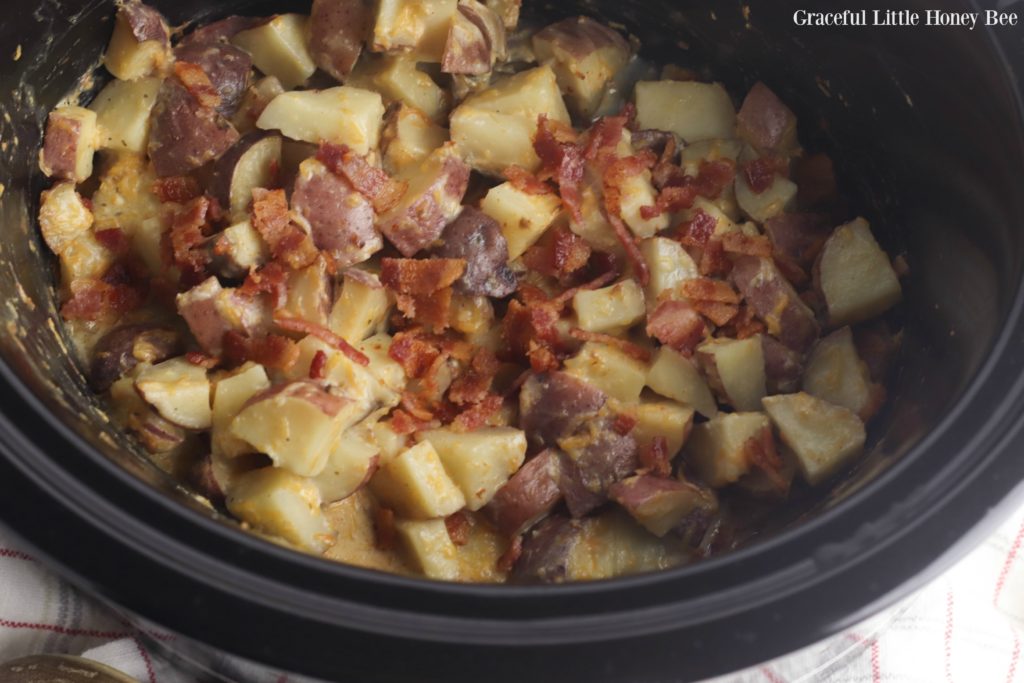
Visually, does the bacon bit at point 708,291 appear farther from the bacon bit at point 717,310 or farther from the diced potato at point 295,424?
the diced potato at point 295,424

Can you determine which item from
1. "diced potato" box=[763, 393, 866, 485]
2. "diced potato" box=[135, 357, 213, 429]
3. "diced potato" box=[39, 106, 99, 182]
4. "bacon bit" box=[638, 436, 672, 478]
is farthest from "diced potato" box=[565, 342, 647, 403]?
"diced potato" box=[39, 106, 99, 182]

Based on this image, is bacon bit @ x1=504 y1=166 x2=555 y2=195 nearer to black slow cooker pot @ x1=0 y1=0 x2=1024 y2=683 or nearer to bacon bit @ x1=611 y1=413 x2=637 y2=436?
bacon bit @ x1=611 y1=413 x2=637 y2=436

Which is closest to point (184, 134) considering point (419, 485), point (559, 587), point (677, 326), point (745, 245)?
point (419, 485)

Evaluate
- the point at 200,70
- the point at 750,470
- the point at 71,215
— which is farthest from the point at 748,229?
the point at 71,215

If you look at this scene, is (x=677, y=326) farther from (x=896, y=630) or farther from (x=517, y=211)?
(x=896, y=630)

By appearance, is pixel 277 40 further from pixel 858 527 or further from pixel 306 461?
pixel 858 527

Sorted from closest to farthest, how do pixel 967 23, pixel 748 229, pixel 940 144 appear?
pixel 967 23
pixel 940 144
pixel 748 229
